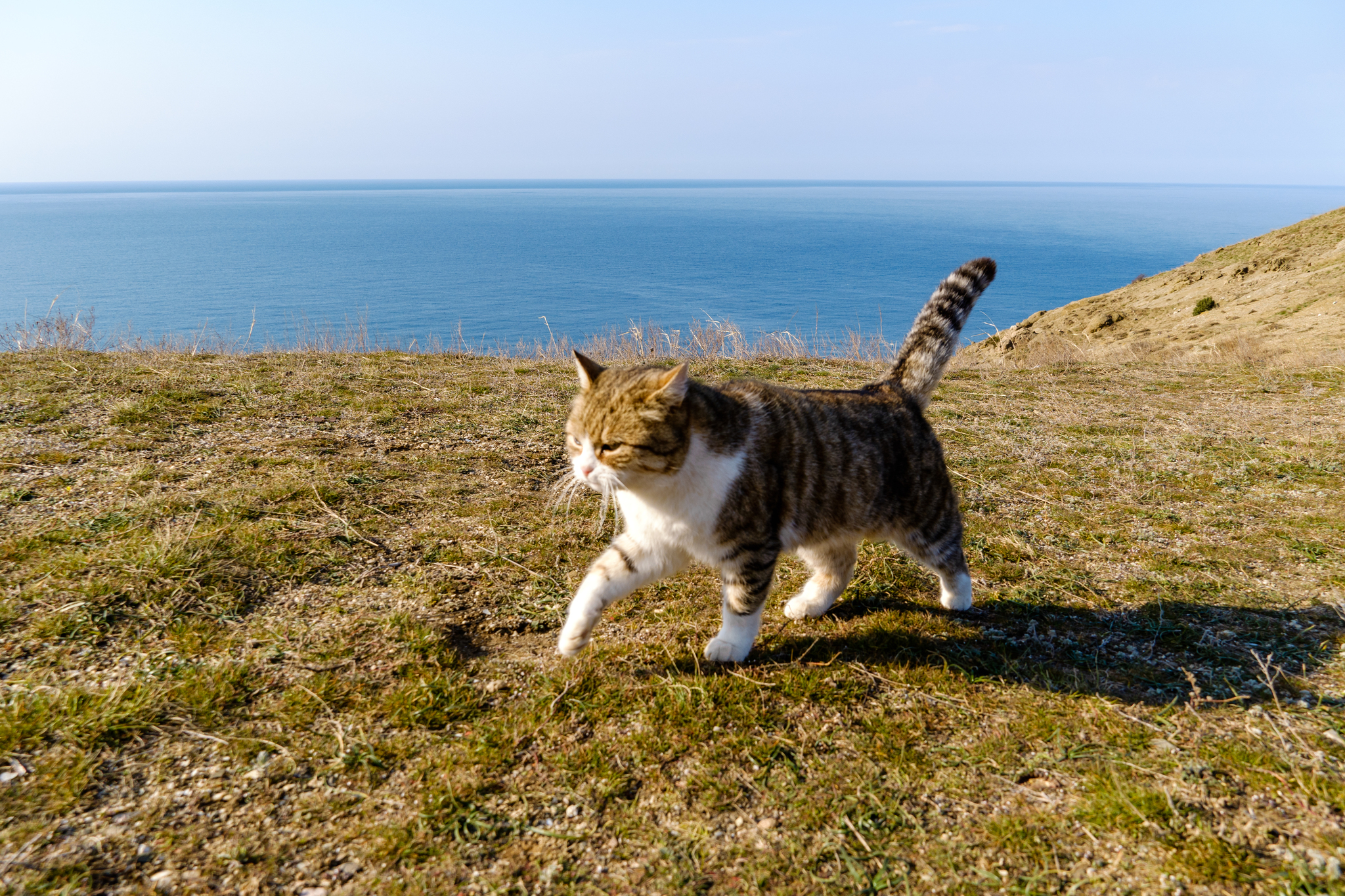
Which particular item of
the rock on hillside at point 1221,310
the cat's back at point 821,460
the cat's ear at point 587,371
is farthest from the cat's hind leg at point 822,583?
the rock on hillside at point 1221,310

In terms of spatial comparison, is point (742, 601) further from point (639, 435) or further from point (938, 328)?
point (938, 328)

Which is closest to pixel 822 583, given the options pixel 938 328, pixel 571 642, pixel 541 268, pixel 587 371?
pixel 571 642

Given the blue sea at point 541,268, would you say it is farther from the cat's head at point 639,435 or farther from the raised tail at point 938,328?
the raised tail at point 938,328

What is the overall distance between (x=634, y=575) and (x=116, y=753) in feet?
7.25

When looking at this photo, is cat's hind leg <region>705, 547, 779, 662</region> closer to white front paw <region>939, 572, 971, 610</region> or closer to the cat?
the cat

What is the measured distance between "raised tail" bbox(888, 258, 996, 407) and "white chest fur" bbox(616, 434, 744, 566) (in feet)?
5.50

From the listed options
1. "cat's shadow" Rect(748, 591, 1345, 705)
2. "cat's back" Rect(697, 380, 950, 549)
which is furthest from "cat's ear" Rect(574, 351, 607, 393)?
"cat's shadow" Rect(748, 591, 1345, 705)

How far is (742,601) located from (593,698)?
0.86 metres

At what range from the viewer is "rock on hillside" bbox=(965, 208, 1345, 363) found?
1577 cm

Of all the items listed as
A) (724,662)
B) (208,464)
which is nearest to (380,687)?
(724,662)

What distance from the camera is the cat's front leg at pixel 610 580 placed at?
3508 millimetres

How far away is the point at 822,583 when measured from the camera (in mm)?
4289

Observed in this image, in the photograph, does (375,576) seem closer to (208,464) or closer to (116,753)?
(116,753)

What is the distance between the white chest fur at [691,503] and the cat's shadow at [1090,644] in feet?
2.61
